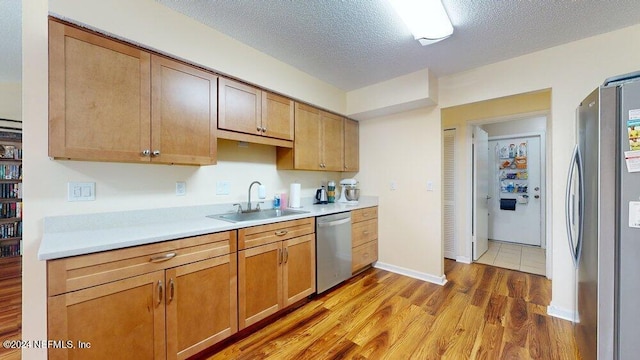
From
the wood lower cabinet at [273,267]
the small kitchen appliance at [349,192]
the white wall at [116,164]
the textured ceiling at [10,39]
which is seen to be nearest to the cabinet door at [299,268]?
the wood lower cabinet at [273,267]

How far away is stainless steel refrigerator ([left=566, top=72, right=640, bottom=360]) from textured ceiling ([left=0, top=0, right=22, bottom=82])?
12.7ft

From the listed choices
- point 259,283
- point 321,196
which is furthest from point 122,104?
point 321,196

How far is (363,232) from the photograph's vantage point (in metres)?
3.11

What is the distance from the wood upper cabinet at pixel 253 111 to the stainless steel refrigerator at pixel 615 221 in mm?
2245

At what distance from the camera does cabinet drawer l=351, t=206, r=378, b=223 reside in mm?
2953

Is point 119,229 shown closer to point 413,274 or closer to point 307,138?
point 307,138

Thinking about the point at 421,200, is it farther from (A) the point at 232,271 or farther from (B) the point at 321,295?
(A) the point at 232,271

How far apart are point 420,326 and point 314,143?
2067mm

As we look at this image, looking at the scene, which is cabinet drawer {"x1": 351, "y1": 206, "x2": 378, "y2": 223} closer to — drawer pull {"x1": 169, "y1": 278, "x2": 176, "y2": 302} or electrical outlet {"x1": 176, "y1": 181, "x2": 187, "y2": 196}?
electrical outlet {"x1": 176, "y1": 181, "x2": 187, "y2": 196}

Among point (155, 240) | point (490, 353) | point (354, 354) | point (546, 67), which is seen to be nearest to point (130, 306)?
point (155, 240)

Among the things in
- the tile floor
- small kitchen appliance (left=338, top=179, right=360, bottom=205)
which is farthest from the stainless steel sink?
the tile floor

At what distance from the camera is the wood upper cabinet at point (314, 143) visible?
107 inches

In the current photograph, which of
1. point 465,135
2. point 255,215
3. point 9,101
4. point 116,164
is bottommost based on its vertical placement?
point 255,215

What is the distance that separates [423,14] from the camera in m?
1.72
